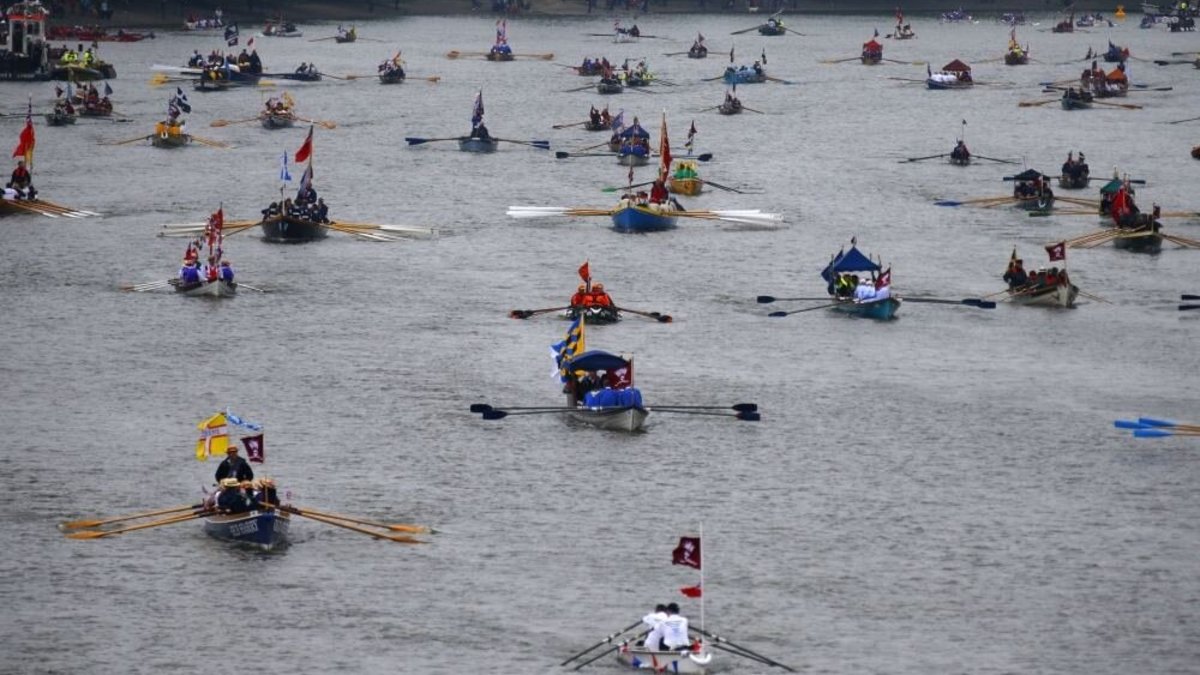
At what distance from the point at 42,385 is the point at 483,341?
1773 centimetres

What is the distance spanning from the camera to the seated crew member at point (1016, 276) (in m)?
99.1

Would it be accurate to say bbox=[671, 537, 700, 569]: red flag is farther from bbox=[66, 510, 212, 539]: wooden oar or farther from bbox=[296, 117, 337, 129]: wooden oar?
A: bbox=[296, 117, 337, 129]: wooden oar

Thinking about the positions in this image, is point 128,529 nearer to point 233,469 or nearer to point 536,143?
point 233,469

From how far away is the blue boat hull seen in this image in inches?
4590

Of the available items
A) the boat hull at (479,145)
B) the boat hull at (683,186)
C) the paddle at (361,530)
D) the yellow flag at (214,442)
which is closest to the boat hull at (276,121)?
the boat hull at (479,145)

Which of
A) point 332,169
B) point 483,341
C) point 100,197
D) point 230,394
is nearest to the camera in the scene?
point 230,394

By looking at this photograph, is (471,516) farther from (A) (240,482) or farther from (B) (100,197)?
(B) (100,197)

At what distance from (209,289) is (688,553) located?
48694 mm

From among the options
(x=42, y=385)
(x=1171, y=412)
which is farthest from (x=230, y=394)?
(x=1171, y=412)

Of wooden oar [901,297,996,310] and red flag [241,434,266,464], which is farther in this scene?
wooden oar [901,297,996,310]

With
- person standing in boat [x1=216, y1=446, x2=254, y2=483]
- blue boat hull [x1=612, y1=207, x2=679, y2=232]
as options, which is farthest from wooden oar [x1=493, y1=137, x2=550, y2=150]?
person standing in boat [x1=216, y1=446, x2=254, y2=483]

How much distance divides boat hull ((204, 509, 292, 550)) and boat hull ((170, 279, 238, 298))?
114 ft

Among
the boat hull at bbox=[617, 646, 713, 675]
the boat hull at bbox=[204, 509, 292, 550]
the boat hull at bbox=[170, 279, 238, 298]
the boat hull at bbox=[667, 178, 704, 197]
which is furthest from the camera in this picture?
the boat hull at bbox=[667, 178, 704, 197]

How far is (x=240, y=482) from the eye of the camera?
64750mm
